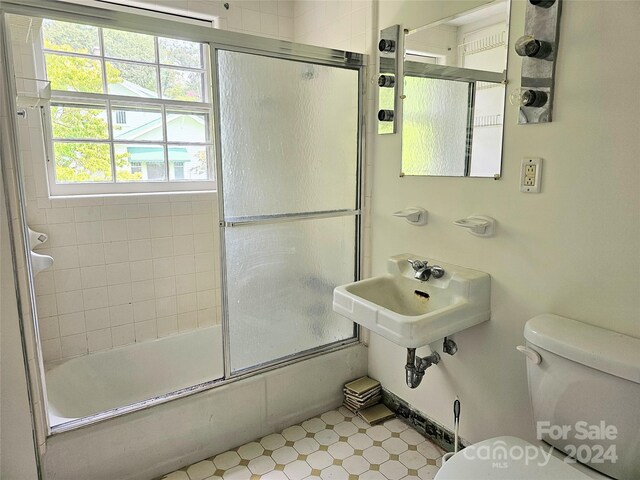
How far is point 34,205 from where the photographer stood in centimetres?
227

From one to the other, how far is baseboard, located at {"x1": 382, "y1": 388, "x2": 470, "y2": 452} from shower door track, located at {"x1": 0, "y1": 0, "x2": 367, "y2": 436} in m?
0.38

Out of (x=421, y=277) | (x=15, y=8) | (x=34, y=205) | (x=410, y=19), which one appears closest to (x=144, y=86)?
(x=34, y=205)

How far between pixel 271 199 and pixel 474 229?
950mm

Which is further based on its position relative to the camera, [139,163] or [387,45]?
[139,163]

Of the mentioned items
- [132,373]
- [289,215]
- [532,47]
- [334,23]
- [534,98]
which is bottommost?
[132,373]

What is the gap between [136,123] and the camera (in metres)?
2.57

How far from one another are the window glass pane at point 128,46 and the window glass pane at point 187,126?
352 mm

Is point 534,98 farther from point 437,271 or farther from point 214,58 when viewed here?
point 214,58

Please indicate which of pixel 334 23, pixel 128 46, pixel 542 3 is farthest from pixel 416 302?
pixel 128 46

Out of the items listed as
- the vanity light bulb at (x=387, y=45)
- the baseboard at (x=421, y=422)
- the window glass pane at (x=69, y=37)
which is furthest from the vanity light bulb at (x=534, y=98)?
the window glass pane at (x=69, y=37)

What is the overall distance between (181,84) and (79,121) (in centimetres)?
66

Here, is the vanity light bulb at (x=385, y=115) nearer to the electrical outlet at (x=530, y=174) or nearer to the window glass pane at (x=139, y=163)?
the electrical outlet at (x=530, y=174)

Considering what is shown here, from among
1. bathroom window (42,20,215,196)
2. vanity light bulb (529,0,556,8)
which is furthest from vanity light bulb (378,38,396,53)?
bathroom window (42,20,215,196)

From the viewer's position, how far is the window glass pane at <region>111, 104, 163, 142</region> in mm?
2506
